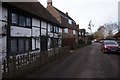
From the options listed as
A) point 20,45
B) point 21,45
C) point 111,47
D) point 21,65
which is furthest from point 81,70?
point 111,47

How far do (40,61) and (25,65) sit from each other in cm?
325

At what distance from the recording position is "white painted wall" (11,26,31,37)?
1531 centimetres

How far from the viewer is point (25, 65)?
1198cm

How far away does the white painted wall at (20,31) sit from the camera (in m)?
15.3

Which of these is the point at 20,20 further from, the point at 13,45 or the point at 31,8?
the point at 31,8

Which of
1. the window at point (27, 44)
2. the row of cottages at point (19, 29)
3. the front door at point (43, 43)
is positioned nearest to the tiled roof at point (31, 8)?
the row of cottages at point (19, 29)

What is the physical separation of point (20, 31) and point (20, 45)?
1.15 metres

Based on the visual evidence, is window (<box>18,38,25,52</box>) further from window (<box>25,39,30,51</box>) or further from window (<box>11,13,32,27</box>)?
window (<box>11,13,32,27</box>)

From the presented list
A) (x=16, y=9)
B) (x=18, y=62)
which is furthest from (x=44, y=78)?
(x=16, y=9)

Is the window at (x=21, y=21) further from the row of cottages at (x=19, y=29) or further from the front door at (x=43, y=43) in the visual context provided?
the front door at (x=43, y=43)

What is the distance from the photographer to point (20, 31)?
662 inches

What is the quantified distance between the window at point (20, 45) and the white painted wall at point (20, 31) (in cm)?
38

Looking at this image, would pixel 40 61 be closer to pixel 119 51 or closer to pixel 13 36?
pixel 13 36

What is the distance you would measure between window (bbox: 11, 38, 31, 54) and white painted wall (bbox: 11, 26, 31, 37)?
381 millimetres
